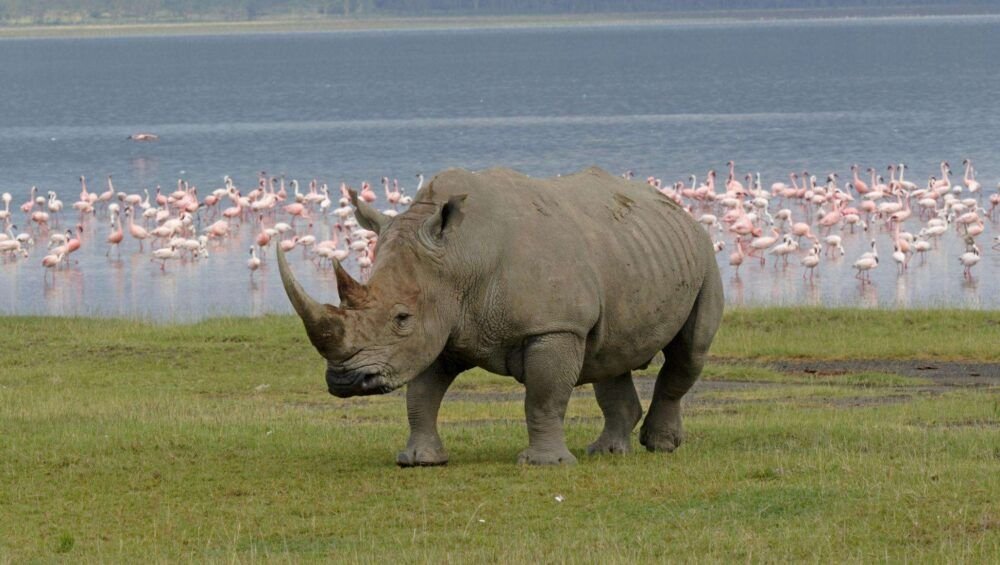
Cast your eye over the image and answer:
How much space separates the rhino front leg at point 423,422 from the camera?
40.2ft

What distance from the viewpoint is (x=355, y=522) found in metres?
10.5

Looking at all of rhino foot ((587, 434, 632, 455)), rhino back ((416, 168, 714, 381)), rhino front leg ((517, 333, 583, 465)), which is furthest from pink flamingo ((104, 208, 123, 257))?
rhino front leg ((517, 333, 583, 465))

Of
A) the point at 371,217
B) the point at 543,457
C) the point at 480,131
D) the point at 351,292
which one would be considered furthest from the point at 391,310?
the point at 480,131

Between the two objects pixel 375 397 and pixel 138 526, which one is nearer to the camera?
pixel 138 526

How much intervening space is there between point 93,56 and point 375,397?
17733cm

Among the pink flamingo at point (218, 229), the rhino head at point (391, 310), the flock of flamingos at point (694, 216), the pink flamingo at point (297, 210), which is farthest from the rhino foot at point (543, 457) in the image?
the pink flamingo at point (297, 210)

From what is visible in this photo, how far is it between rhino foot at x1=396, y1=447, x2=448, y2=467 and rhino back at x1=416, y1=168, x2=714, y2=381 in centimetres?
71

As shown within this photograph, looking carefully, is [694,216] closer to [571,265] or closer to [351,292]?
[571,265]

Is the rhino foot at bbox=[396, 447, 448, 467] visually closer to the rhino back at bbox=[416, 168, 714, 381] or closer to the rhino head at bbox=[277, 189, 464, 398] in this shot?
the rhino back at bbox=[416, 168, 714, 381]

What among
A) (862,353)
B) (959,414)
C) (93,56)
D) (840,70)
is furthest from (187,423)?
(93,56)

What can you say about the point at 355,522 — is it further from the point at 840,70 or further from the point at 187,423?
the point at 840,70

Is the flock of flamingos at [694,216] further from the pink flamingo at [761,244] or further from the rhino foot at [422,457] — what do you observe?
the rhino foot at [422,457]

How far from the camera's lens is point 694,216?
1479 inches

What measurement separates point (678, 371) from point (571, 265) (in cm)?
171
